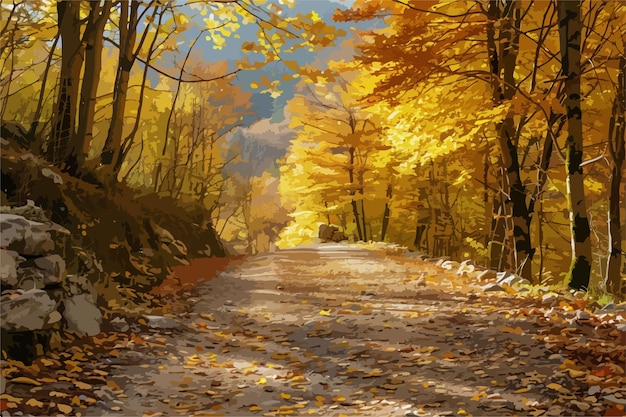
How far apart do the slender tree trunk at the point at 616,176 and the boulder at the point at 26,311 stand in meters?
9.02

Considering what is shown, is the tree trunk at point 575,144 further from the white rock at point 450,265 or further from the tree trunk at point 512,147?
the white rock at point 450,265

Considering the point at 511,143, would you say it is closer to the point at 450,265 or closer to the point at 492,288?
the point at 450,265

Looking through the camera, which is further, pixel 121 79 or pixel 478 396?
pixel 121 79

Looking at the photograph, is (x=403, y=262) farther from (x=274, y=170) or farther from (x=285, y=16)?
(x=274, y=170)

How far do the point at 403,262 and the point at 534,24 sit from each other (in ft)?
20.1

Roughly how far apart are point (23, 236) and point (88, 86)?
378cm

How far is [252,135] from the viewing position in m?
83.5

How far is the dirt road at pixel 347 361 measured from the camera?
4.13 metres

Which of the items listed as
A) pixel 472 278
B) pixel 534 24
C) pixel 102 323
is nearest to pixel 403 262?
pixel 472 278

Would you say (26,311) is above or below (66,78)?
below

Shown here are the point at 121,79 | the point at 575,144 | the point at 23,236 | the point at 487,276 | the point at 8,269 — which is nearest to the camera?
the point at 8,269

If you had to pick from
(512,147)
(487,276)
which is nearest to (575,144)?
(512,147)

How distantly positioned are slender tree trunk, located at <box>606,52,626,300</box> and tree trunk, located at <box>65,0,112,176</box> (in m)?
8.57

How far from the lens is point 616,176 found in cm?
1044
